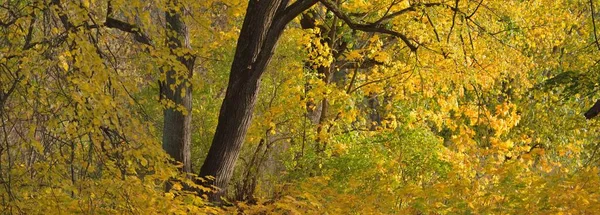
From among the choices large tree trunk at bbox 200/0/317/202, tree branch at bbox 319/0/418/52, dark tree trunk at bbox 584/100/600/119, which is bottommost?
dark tree trunk at bbox 584/100/600/119

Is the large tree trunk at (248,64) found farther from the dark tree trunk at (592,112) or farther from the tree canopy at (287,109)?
the dark tree trunk at (592,112)

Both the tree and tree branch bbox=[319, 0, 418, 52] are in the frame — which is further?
tree branch bbox=[319, 0, 418, 52]

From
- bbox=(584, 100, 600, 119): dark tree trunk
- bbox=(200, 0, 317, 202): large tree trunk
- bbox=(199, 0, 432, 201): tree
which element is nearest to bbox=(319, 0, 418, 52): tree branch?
bbox=(199, 0, 432, 201): tree

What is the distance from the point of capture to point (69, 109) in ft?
15.8

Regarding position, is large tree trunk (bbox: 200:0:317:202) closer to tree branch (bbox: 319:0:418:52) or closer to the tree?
the tree

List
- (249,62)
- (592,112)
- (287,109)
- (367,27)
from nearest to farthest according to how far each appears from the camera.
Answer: (592,112), (249,62), (367,27), (287,109)

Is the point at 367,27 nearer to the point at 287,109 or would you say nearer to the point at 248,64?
the point at 248,64

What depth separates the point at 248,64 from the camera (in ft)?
27.8

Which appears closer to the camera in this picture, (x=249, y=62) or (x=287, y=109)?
(x=249, y=62)

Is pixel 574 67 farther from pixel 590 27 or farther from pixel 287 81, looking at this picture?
pixel 287 81

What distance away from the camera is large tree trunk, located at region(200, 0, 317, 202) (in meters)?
8.34

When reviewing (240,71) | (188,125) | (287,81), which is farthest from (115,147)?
(287,81)

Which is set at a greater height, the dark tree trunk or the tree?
the tree

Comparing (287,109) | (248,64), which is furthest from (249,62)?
(287,109)
